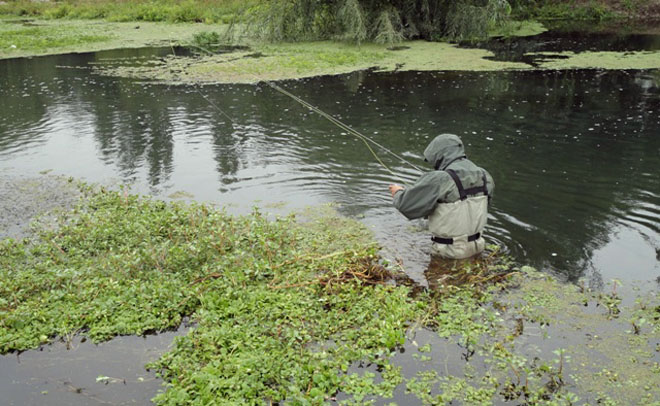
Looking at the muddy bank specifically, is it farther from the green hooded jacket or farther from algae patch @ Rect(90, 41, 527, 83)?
algae patch @ Rect(90, 41, 527, 83)

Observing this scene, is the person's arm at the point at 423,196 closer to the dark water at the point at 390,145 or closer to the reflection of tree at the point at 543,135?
the dark water at the point at 390,145

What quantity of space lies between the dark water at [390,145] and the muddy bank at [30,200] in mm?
530

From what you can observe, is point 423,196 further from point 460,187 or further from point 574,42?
point 574,42

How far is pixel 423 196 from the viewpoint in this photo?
5.84 meters

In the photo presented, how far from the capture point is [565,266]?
625 cm

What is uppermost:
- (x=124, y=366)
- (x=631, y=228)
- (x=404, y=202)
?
(x=404, y=202)

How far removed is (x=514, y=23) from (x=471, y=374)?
24428 millimetres

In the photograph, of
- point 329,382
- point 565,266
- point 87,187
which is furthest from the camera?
point 87,187

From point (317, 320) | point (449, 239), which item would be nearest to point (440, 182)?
point (449, 239)

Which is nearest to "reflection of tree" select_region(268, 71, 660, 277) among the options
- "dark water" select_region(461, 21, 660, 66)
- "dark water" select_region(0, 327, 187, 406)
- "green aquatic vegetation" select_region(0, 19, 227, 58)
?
"dark water" select_region(461, 21, 660, 66)

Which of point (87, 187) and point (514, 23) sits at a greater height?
point (514, 23)

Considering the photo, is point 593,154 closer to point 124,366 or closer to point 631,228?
point 631,228

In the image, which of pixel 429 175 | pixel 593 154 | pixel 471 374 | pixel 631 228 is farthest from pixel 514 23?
pixel 471 374

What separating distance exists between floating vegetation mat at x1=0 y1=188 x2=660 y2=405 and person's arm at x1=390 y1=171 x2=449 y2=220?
0.63 meters
